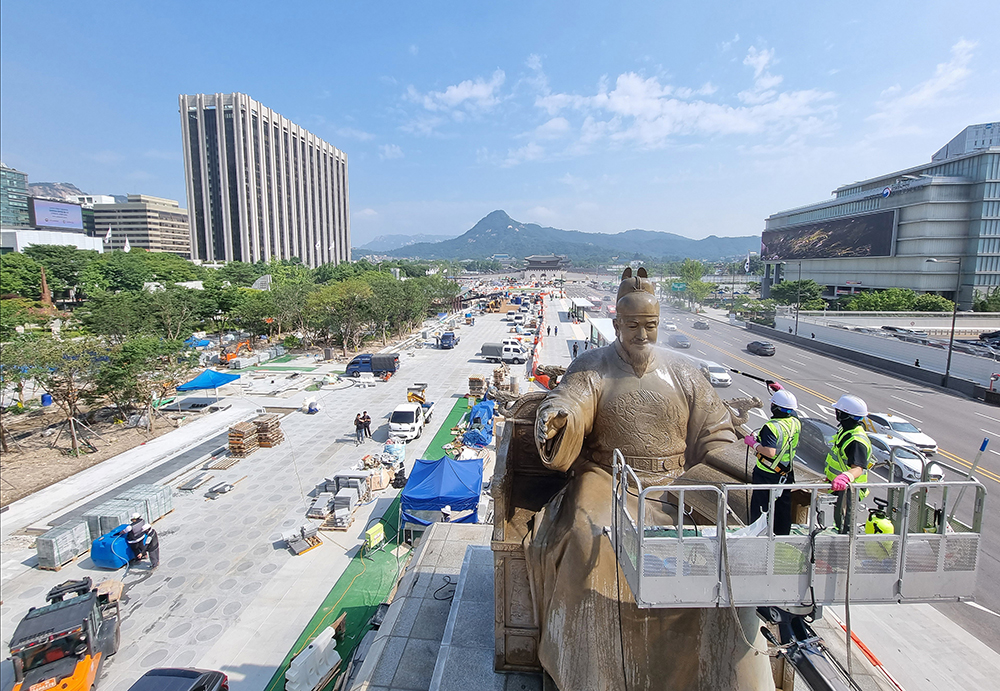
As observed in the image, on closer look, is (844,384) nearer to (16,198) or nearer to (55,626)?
(55,626)

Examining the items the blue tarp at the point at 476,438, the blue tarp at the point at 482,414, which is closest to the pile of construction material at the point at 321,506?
the blue tarp at the point at 476,438

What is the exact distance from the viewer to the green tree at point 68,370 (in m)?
16.6

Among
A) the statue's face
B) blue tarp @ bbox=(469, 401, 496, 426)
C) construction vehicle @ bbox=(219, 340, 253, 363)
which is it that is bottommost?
blue tarp @ bbox=(469, 401, 496, 426)

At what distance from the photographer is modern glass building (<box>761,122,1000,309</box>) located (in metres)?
48.0

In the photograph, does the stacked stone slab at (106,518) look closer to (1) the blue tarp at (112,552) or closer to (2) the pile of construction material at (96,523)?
(2) the pile of construction material at (96,523)

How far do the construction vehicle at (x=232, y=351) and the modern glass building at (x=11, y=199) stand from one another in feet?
368

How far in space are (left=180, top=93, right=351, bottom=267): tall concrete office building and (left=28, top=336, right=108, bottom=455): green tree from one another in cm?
8076

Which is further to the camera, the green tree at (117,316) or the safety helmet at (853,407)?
the green tree at (117,316)

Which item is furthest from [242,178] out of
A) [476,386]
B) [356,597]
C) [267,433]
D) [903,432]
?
[903,432]

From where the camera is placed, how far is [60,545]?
34.8ft

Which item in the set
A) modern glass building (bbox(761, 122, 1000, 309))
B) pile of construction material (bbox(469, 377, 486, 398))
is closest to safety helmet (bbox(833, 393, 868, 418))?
pile of construction material (bbox(469, 377, 486, 398))

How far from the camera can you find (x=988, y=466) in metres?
14.2

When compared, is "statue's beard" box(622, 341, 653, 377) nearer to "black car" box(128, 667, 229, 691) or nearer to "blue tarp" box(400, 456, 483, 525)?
"black car" box(128, 667, 229, 691)

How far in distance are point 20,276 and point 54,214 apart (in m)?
41.2
